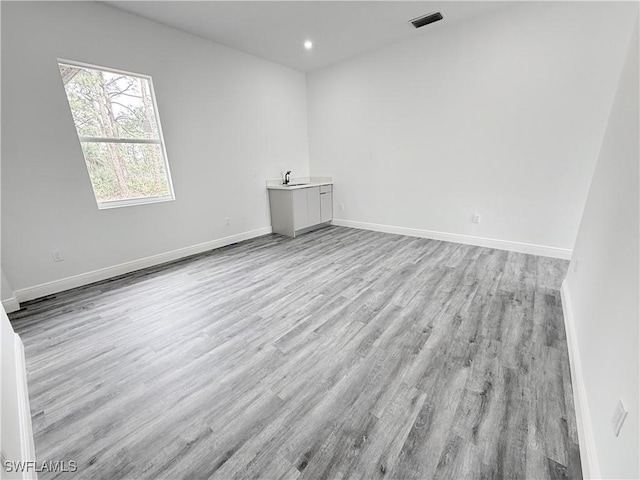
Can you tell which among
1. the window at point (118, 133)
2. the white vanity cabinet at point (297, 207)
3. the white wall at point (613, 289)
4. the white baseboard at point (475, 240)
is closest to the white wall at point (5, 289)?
the window at point (118, 133)

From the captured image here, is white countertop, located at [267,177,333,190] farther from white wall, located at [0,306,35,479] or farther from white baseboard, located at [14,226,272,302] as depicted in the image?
white wall, located at [0,306,35,479]

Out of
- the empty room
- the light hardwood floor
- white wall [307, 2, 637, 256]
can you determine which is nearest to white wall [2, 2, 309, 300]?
the empty room

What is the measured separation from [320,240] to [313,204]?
805mm

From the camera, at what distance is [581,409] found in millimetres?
1286

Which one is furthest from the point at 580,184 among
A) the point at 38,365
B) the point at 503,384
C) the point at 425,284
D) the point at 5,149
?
the point at 5,149

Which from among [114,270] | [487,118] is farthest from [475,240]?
[114,270]

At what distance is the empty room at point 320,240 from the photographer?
1237 mm

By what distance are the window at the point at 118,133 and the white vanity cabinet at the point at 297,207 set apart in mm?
1688

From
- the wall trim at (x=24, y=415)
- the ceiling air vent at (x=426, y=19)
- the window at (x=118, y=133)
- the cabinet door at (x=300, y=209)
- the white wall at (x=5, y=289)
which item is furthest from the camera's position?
the cabinet door at (x=300, y=209)

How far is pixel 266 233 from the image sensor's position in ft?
16.2

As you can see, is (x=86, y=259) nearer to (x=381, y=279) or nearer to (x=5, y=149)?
(x=5, y=149)

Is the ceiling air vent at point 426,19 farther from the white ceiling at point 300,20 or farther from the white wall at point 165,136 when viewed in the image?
the white wall at point 165,136

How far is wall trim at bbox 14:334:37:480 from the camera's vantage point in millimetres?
1136

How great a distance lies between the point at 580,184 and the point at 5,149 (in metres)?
5.90
